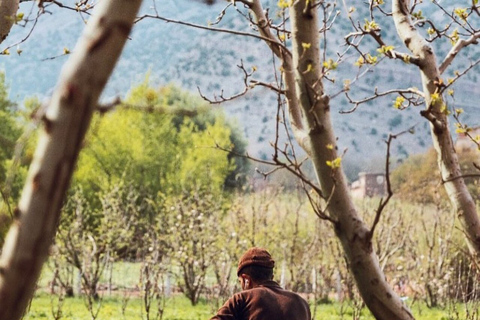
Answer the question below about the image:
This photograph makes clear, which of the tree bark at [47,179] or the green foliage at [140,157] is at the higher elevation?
the green foliage at [140,157]

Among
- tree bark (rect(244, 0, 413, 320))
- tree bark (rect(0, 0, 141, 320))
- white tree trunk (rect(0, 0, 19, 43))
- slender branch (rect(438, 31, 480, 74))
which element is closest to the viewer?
tree bark (rect(0, 0, 141, 320))

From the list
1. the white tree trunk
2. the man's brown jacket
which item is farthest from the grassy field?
the white tree trunk

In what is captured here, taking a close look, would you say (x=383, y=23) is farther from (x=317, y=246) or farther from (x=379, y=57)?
(x=379, y=57)

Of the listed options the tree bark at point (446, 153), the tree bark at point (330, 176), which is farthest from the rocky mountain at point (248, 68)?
the tree bark at point (330, 176)

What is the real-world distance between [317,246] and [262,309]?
14.3 m

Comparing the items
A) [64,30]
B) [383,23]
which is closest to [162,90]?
[383,23]

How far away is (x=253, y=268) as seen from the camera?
534cm

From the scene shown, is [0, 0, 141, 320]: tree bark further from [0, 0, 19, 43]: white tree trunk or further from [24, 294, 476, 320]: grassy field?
[24, 294, 476, 320]: grassy field

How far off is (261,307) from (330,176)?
2.59m

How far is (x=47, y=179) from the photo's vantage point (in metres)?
1.41

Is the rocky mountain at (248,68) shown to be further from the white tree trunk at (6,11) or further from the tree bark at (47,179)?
the tree bark at (47,179)

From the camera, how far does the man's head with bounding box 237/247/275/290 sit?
532cm

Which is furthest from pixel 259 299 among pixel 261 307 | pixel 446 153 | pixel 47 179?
pixel 47 179

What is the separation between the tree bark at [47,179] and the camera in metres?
1.41
